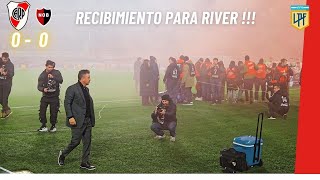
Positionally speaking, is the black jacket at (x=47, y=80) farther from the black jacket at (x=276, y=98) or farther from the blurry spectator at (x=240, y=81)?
the black jacket at (x=276, y=98)

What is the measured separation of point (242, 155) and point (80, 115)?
1.95 meters

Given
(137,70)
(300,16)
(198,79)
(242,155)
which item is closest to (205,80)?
(198,79)

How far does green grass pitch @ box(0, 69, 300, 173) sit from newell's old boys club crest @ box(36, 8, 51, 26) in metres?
0.63

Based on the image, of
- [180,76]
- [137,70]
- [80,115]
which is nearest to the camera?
[80,115]

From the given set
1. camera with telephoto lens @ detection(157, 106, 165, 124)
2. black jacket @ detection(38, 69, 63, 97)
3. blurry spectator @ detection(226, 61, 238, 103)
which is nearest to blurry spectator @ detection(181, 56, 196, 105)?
camera with telephoto lens @ detection(157, 106, 165, 124)

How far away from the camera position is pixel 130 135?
5570 millimetres

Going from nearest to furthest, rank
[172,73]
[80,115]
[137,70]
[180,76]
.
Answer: [80,115] < [137,70] < [172,73] < [180,76]

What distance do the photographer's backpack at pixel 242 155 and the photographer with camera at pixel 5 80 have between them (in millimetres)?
2660

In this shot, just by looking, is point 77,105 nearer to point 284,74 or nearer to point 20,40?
point 20,40

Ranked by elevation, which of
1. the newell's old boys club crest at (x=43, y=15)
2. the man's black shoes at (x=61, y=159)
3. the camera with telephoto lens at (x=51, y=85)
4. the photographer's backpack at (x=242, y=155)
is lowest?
the man's black shoes at (x=61, y=159)

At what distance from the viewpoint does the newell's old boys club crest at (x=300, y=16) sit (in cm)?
527

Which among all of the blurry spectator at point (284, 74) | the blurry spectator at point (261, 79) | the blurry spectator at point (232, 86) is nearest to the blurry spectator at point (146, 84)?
the blurry spectator at point (232, 86)

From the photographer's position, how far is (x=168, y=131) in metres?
5.55
